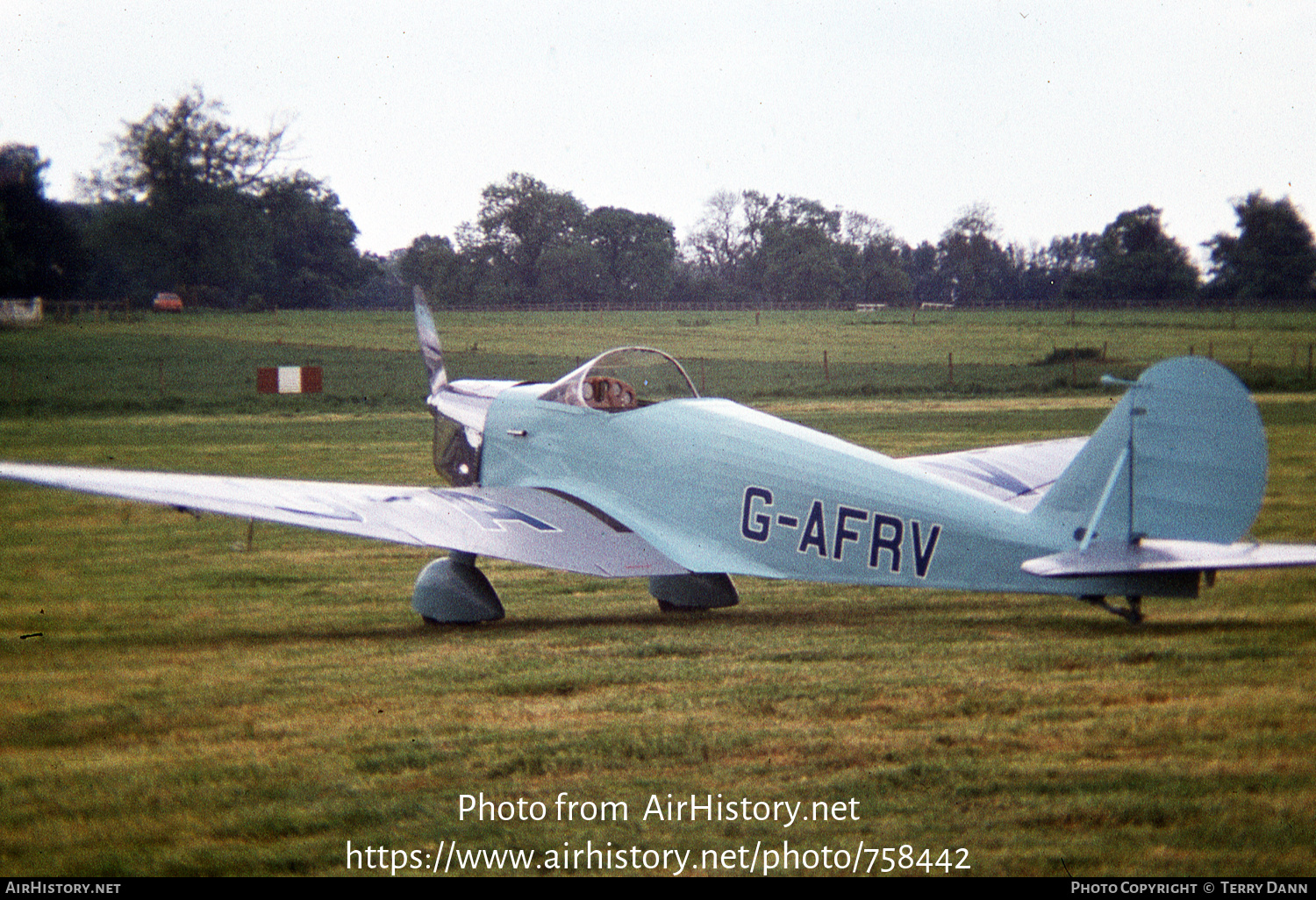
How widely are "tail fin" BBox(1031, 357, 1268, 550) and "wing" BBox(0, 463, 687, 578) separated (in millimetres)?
2879

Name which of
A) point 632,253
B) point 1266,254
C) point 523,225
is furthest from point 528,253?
point 1266,254

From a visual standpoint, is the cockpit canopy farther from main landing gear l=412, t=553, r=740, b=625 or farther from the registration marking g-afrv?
the registration marking g-afrv

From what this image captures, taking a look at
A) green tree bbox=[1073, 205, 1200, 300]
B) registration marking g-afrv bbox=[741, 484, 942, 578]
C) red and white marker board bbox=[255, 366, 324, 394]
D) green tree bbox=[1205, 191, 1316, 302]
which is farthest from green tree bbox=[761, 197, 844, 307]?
registration marking g-afrv bbox=[741, 484, 942, 578]

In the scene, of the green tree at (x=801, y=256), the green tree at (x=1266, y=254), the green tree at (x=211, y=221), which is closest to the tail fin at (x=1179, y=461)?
the green tree at (x=1266, y=254)

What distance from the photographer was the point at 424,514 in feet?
28.7

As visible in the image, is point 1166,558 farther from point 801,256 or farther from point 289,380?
point 801,256

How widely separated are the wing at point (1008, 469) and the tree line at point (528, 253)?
1396 cm

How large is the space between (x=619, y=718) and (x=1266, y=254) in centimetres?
2165

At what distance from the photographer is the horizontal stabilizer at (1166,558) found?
6.30 m

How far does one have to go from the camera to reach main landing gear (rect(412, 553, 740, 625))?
861 centimetres

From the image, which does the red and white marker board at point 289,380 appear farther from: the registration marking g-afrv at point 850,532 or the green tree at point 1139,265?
the registration marking g-afrv at point 850,532
